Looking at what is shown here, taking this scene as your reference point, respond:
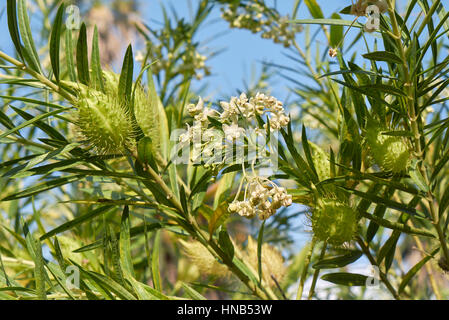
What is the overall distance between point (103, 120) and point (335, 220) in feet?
1.10

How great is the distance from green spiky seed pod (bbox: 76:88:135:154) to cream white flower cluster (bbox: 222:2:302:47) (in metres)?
0.70

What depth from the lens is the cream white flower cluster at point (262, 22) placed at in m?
1.27

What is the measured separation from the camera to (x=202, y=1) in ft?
4.71

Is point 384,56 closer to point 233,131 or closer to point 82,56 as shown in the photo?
point 233,131

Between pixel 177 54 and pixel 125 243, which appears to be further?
pixel 177 54

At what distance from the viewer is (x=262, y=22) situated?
1300 millimetres

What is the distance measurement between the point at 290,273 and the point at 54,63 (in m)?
0.91

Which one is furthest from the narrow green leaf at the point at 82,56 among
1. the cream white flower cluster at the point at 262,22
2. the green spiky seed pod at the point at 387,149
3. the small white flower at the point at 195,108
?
the cream white flower cluster at the point at 262,22

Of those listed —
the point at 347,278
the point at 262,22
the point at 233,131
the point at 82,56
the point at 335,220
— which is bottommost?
the point at 347,278

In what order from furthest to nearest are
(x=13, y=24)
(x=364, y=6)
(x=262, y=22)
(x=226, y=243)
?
(x=262, y=22)
(x=226, y=243)
(x=13, y=24)
(x=364, y=6)

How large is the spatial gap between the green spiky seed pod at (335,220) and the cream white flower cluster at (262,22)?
68 centimetres

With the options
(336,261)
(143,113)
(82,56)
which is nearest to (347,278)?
(336,261)

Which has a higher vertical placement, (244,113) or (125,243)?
(244,113)
